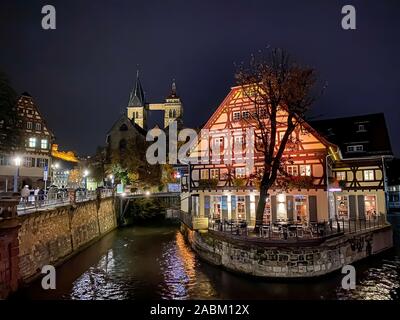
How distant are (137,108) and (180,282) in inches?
3773

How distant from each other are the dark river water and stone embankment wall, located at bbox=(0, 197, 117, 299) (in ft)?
3.01

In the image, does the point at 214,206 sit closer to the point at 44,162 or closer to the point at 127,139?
the point at 44,162

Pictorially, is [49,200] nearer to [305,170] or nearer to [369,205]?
[305,170]

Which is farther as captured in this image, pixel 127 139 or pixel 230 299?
pixel 127 139

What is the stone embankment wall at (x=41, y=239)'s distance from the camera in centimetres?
1572

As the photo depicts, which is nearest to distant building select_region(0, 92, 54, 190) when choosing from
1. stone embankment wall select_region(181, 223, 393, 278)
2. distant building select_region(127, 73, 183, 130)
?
stone embankment wall select_region(181, 223, 393, 278)

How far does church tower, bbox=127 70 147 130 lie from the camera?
109 m

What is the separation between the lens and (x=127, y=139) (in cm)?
6894

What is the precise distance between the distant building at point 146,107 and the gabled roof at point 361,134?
73.3 meters

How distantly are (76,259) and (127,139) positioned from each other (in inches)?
1809

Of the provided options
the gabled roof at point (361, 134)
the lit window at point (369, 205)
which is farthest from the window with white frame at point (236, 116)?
the lit window at point (369, 205)

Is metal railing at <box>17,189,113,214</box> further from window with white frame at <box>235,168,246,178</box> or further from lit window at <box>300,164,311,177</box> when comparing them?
lit window at <box>300,164,311,177</box>
